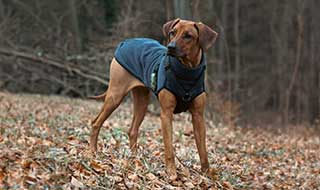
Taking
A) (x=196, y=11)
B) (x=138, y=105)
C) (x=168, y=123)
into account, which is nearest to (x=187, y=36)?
(x=168, y=123)

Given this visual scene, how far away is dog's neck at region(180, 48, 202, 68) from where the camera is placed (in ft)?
23.5

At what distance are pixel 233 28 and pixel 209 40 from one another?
3154 cm

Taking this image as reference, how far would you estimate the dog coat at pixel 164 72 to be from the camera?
23.7 feet

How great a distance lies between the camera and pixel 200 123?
752 centimetres

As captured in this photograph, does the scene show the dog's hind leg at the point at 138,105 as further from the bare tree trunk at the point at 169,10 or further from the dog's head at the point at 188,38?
the bare tree trunk at the point at 169,10

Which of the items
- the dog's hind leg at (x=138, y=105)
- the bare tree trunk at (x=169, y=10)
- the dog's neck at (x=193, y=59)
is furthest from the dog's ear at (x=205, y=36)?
the bare tree trunk at (x=169, y=10)

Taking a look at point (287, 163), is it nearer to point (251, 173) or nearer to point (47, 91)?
point (251, 173)

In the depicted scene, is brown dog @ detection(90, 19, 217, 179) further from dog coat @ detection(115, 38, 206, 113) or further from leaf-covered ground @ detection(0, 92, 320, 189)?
leaf-covered ground @ detection(0, 92, 320, 189)

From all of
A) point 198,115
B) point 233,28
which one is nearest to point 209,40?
point 198,115

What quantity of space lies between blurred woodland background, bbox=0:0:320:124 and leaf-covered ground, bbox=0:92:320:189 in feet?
10.9

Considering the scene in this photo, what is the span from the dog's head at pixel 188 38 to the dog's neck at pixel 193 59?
0.05 m

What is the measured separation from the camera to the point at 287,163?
36.4ft

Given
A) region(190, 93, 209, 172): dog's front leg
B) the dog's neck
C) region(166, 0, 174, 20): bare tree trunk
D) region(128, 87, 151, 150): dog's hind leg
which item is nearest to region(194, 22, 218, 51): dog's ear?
the dog's neck

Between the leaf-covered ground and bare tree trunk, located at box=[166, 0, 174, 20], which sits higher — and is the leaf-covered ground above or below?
below
